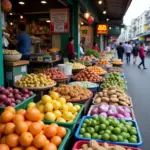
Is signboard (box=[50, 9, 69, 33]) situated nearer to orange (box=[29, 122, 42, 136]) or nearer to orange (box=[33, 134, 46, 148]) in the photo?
orange (box=[29, 122, 42, 136])

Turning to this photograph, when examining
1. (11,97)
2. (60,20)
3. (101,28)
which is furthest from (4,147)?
(101,28)

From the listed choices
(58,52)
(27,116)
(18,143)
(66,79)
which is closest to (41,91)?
(66,79)

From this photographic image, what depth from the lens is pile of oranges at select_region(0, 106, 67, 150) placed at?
2.05 meters

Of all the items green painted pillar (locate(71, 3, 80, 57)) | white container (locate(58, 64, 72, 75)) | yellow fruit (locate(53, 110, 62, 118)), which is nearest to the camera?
yellow fruit (locate(53, 110, 62, 118))

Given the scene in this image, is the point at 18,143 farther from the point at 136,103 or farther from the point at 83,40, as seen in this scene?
the point at 83,40

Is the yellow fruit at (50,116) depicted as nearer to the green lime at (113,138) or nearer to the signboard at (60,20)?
the green lime at (113,138)

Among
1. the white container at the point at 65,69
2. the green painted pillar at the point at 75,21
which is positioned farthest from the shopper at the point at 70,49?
the white container at the point at 65,69

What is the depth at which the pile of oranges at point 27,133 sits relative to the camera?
205 centimetres

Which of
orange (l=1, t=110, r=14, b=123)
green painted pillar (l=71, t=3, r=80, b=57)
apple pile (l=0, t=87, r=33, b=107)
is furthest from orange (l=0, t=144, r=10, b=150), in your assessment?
green painted pillar (l=71, t=3, r=80, b=57)

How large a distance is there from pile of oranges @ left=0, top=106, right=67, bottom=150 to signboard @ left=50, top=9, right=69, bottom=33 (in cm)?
761

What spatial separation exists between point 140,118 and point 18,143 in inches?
152

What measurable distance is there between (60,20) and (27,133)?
8.07 m

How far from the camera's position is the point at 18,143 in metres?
2.10

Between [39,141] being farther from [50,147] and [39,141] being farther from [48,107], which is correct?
[48,107]
